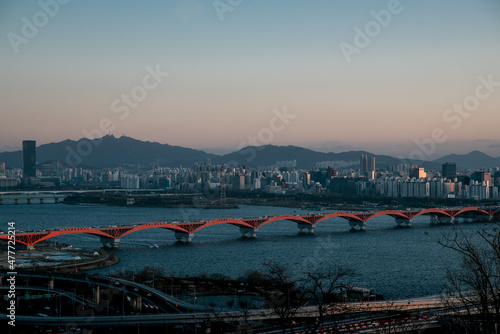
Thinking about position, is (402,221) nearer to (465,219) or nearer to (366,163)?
(465,219)

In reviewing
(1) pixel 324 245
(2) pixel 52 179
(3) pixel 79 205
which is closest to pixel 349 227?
(1) pixel 324 245

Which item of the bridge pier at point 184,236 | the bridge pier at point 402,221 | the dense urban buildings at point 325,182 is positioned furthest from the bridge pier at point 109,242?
the dense urban buildings at point 325,182

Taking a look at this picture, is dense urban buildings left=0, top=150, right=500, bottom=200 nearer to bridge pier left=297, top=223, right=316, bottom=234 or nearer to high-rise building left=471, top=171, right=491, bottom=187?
high-rise building left=471, top=171, right=491, bottom=187

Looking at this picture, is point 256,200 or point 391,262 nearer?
point 391,262

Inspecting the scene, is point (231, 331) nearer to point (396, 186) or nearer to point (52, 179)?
point (396, 186)

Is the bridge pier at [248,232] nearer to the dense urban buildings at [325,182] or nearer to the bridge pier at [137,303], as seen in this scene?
the bridge pier at [137,303]

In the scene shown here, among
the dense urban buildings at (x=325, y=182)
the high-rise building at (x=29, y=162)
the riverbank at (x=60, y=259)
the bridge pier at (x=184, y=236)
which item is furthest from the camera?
the high-rise building at (x=29, y=162)

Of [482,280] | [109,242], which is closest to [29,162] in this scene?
[109,242]

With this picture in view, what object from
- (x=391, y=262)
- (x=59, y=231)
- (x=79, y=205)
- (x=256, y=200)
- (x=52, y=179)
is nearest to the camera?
(x=391, y=262)
